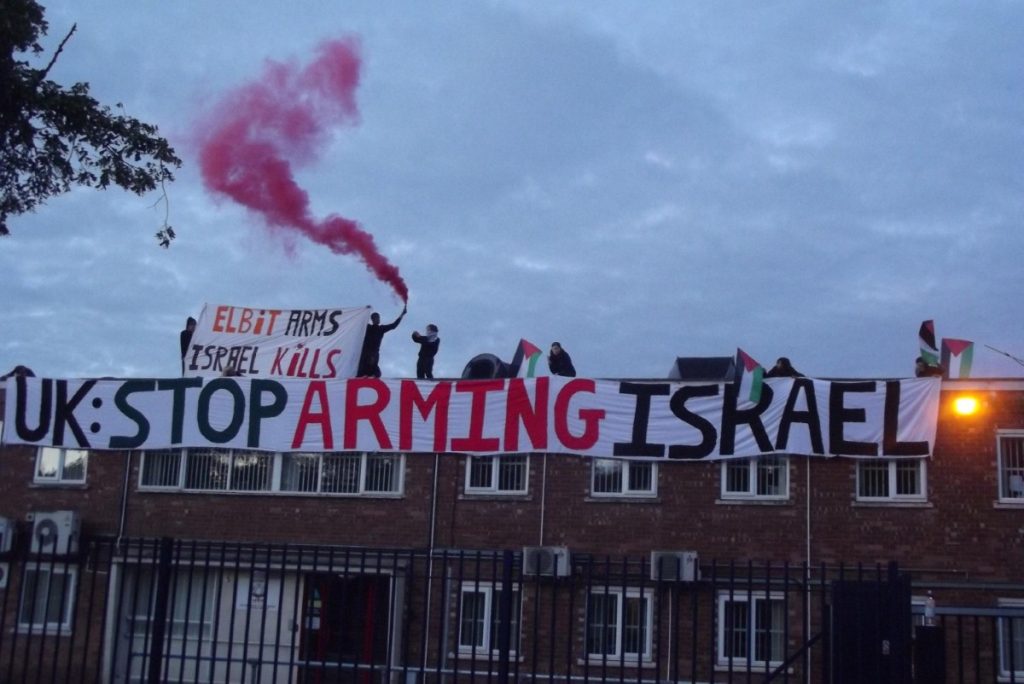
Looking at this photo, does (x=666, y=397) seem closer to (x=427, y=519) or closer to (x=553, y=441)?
(x=553, y=441)

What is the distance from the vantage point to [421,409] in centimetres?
2272

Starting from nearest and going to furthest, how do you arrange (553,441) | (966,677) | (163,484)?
(966,677) < (553,441) < (163,484)

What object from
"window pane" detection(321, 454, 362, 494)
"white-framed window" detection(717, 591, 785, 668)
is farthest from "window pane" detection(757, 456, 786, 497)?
"window pane" detection(321, 454, 362, 494)

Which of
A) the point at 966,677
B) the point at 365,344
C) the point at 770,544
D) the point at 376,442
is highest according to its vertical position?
the point at 365,344

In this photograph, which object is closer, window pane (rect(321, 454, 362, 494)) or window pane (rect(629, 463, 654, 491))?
window pane (rect(629, 463, 654, 491))

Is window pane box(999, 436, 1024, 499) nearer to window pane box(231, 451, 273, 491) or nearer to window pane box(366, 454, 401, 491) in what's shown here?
window pane box(366, 454, 401, 491)

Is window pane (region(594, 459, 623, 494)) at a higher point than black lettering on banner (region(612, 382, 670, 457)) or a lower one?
lower

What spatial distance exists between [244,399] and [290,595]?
417 cm

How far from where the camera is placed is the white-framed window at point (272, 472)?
24.1m

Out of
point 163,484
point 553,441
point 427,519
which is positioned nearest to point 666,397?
point 553,441

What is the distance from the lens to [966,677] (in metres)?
20.3

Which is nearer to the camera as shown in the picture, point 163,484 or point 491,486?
point 491,486

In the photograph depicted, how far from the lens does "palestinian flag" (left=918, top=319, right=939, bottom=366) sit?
2209 cm

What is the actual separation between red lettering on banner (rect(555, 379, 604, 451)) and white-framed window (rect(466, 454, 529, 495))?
1750 millimetres
